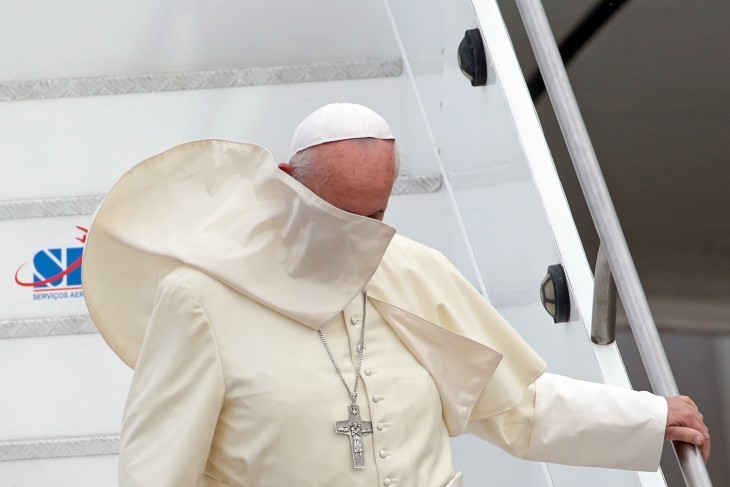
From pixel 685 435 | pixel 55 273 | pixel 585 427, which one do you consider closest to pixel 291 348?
pixel 585 427

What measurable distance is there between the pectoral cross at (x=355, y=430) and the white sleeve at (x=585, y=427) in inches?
12.3

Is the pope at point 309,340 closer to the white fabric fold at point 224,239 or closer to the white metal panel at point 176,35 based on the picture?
the white fabric fold at point 224,239

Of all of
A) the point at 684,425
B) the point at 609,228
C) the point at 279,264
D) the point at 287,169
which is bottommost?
the point at 684,425

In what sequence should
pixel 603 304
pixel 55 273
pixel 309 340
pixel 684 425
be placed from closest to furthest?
pixel 309 340, pixel 684 425, pixel 603 304, pixel 55 273

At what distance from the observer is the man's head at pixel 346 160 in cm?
188

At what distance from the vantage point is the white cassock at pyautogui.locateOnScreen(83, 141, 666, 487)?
6.06 ft

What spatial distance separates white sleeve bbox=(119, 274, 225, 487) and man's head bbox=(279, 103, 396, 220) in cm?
26

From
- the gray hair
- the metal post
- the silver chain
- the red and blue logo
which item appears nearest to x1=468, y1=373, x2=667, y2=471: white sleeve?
the metal post

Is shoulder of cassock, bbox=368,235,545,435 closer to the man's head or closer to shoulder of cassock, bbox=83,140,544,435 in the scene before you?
shoulder of cassock, bbox=83,140,544,435

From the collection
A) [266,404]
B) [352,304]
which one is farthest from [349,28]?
[266,404]

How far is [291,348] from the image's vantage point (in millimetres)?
1907

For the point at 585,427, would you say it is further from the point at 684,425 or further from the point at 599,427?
the point at 684,425

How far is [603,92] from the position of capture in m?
4.72

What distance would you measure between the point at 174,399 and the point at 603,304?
822 millimetres
